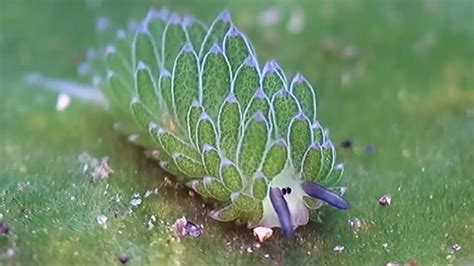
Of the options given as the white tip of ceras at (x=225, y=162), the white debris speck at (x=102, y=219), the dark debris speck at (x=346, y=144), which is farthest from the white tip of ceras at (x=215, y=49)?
the dark debris speck at (x=346, y=144)

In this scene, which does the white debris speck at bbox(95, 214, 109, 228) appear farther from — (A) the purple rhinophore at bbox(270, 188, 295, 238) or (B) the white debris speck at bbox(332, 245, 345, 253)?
(B) the white debris speck at bbox(332, 245, 345, 253)

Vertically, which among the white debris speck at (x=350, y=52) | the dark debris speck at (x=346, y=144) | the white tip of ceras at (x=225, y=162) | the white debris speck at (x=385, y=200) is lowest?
the white tip of ceras at (x=225, y=162)

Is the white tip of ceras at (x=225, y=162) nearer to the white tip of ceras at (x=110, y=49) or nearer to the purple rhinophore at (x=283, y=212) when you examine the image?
the purple rhinophore at (x=283, y=212)

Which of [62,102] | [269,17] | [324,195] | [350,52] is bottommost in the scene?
[324,195]

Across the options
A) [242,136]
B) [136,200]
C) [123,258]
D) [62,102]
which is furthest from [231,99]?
[62,102]

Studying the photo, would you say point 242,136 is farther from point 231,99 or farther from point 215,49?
point 215,49

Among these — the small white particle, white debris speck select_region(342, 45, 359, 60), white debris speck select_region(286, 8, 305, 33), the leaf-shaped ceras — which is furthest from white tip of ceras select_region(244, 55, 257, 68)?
white debris speck select_region(286, 8, 305, 33)

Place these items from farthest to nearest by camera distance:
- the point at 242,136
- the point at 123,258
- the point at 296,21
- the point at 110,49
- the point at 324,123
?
the point at 296,21 < the point at 324,123 < the point at 110,49 < the point at 242,136 < the point at 123,258
